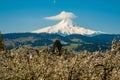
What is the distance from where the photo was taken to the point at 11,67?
23297 mm

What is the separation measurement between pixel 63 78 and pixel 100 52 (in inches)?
485

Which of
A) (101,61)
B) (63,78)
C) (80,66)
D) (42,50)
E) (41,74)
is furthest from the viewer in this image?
(42,50)

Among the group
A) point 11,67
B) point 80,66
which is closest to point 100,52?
point 80,66

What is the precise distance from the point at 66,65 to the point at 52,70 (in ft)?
3.85

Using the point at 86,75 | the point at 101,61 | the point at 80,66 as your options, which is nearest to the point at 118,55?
the point at 101,61

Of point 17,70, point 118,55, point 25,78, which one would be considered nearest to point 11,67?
point 17,70

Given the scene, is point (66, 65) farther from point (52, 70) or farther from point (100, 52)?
point (100, 52)

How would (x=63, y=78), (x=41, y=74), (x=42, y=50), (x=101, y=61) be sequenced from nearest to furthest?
(x=63, y=78) < (x=41, y=74) < (x=101, y=61) < (x=42, y=50)

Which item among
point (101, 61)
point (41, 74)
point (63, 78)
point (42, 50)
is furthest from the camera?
point (42, 50)

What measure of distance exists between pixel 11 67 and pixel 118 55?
9337mm

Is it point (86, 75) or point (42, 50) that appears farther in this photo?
point (42, 50)

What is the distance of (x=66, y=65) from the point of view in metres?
21.8

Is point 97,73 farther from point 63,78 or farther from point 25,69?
point 25,69

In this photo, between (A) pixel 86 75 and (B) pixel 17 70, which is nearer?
(A) pixel 86 75
